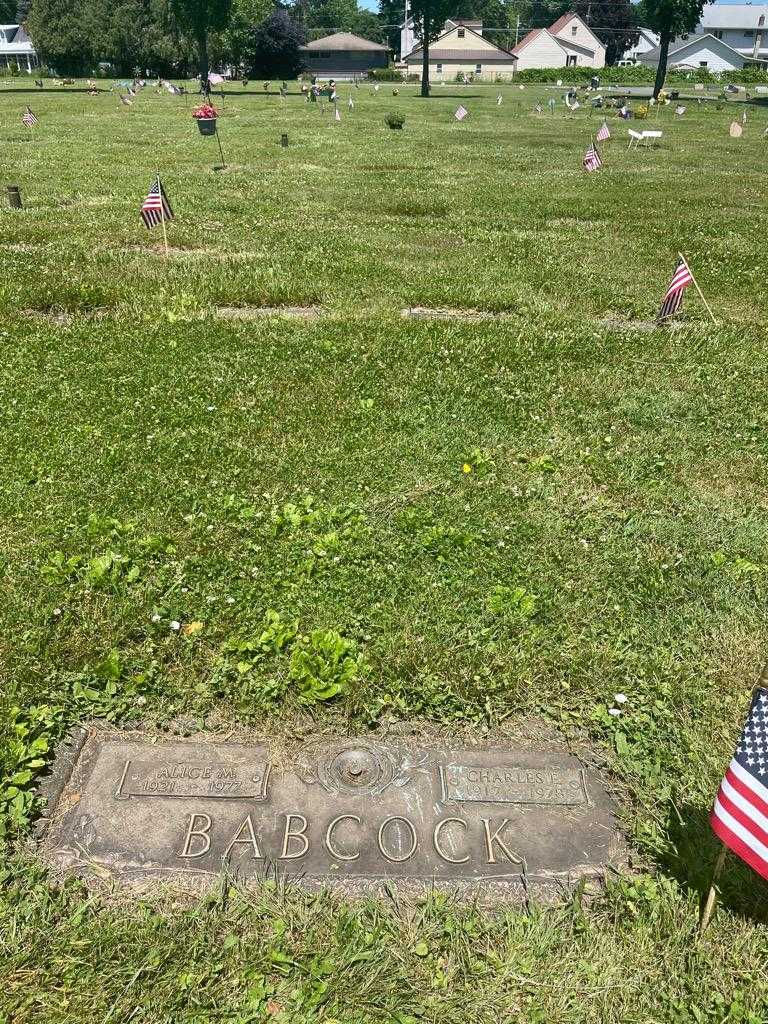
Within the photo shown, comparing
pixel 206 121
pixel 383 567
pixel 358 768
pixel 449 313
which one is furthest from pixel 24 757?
pixel 206 121

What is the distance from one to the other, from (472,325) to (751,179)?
1854 cm

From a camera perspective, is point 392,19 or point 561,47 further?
point 392,19

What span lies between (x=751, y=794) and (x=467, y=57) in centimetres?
10733

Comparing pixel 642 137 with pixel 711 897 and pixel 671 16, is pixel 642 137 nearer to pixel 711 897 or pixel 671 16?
pixel 671 16

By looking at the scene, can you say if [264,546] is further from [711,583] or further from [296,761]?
[711,583]

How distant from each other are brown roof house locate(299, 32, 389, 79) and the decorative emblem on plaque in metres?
122

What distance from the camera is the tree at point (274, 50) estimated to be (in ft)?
253

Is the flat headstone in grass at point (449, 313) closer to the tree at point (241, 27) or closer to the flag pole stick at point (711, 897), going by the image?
the flag pole stick at point (711, 897)

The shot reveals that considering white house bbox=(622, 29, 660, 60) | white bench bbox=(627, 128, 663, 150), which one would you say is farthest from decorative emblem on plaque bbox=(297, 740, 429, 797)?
white house bbox=(622, 29, 660, 60)

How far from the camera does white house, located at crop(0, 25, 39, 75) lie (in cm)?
10062

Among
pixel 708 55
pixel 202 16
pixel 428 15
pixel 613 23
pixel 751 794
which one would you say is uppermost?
pixel 613 23

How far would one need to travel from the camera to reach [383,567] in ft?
16.2

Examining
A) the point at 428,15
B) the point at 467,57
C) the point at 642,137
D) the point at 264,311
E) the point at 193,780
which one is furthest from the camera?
the point at 467,57

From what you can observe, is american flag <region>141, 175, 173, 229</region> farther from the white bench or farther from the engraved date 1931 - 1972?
the white bench
